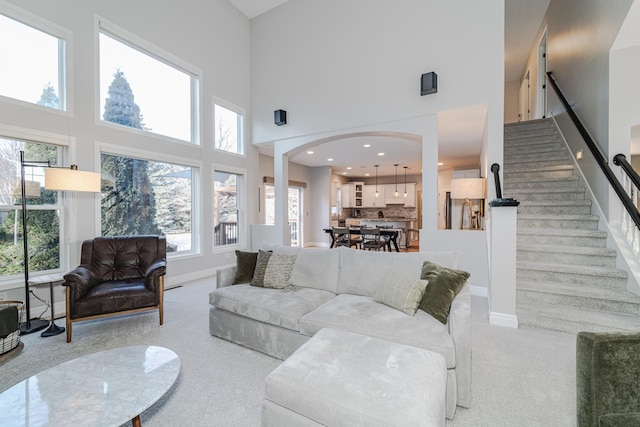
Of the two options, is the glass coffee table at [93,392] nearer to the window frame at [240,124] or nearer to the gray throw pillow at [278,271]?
the gray throw pillow at [278,271]

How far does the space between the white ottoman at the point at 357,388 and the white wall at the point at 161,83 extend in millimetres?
3738

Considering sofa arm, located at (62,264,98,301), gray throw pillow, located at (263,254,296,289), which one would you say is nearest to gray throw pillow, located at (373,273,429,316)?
gray throw pillow, located at (263,254,296,289)

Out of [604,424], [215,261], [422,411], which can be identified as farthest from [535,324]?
[215,261]

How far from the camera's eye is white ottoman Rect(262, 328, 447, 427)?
1.16 metres

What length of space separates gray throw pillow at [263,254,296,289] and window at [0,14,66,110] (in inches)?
132

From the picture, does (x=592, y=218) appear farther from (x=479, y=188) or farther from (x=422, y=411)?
(x=422, y=411)

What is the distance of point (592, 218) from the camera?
3.58 m

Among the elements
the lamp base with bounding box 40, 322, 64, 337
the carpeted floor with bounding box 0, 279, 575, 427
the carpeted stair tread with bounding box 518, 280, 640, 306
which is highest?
the carpeted stair tread with bounding box 518, 280, 640, 306

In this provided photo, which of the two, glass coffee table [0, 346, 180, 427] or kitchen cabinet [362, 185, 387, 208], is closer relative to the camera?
glass coffee table [0, 346, 180, 427]

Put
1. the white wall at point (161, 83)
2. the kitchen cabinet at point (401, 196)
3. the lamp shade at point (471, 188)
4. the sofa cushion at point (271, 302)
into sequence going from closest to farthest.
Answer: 1. the sofa cushion at point (271, 302)
2. the white wall at point (161, 83)
3. the lamp shade at point (471, 188)
4. the kitchen cabinet at point (401, 196)

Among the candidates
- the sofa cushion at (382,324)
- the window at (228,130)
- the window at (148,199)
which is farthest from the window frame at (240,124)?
the sofa cushion at (382,324)

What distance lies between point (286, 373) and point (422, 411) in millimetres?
649

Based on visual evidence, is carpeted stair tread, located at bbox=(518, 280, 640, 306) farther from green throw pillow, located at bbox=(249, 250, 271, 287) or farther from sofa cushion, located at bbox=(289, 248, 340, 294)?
green throw pillow, located at bbox=(249, 250, 271, 287)

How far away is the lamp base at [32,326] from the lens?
2.87 m
